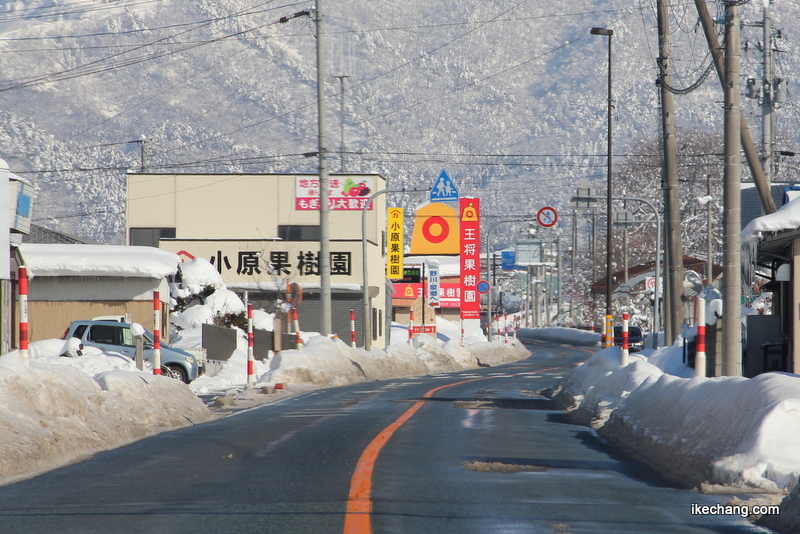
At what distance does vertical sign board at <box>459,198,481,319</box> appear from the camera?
5425 centimetres

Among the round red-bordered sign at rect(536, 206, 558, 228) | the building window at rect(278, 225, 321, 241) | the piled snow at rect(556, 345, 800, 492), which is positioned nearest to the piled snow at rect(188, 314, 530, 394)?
the round red-bordered sign at rect(536, 206, 558, 228)

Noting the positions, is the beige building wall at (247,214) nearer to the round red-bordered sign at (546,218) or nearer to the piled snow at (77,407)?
the round red-bordered sign at (546,218)

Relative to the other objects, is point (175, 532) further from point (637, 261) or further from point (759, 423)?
point (637, 261)

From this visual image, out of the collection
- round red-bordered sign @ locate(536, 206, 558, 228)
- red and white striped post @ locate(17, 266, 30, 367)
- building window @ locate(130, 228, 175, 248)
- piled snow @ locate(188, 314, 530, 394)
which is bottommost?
piled snow @ locate(188, 314, 530, 394)

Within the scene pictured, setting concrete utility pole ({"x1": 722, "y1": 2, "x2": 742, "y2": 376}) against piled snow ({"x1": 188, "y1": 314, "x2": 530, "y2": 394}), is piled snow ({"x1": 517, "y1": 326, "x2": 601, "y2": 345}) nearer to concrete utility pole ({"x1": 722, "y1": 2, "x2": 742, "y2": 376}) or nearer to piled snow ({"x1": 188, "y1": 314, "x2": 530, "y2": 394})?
piled snow ({"x1": 188, "y1": 314, "x2": 530, "y2": 394})

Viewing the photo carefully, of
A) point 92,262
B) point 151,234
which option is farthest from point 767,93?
point 151,234

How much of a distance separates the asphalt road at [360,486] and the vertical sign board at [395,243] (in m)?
39.5

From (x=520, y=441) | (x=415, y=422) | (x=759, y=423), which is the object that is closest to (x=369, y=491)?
(x=759, y=423)

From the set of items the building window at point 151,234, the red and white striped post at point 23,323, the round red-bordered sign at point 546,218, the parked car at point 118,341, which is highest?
the round red-bordered sign at point 546,218

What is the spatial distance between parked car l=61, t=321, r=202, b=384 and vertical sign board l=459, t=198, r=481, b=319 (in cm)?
2976

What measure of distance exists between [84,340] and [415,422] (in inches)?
533

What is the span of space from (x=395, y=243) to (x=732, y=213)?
39508 mm

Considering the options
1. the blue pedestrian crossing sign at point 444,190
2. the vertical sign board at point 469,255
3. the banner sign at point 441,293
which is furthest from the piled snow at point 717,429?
the banner sign at point 441,293

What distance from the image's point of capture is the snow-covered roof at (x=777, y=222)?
59.3ft
